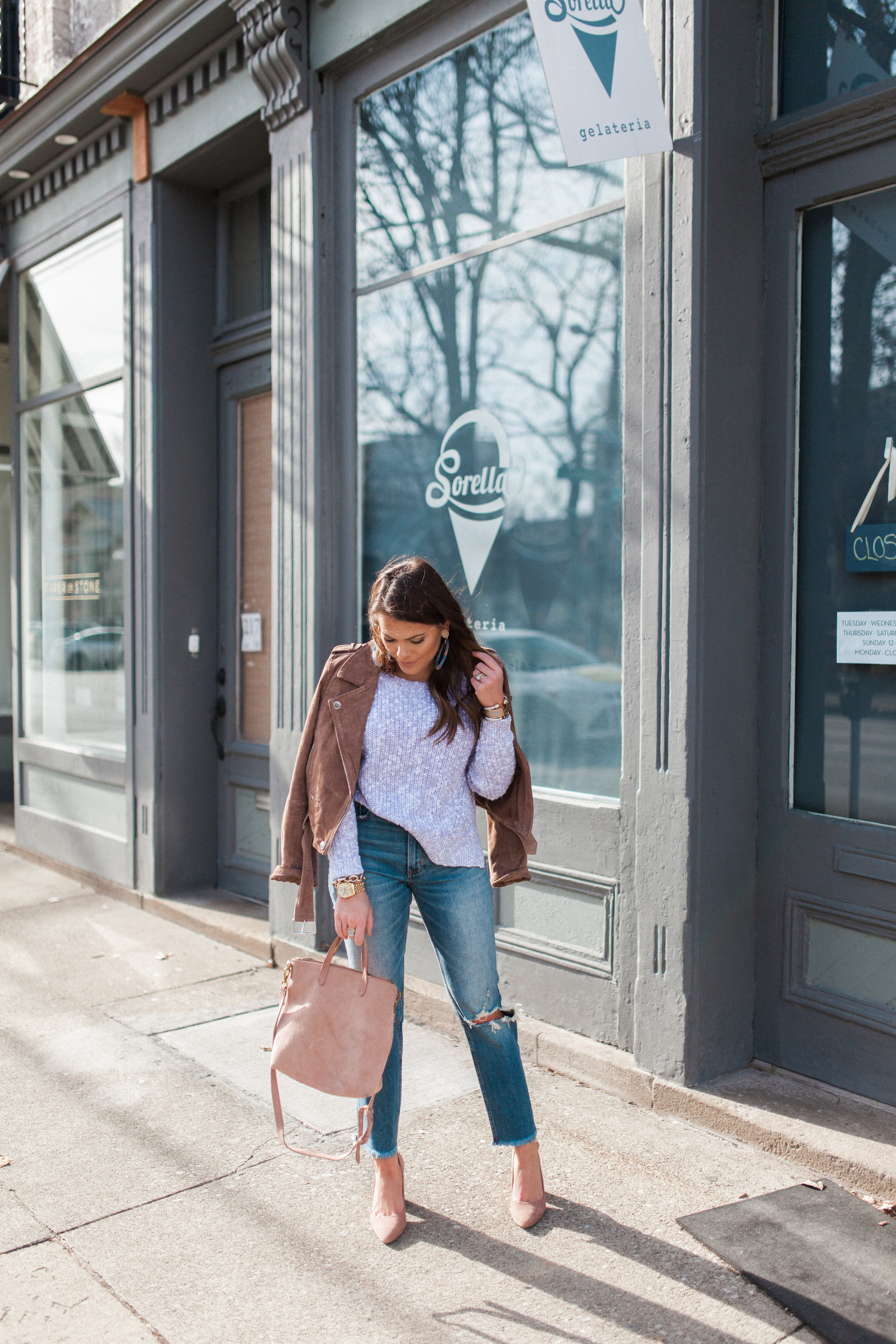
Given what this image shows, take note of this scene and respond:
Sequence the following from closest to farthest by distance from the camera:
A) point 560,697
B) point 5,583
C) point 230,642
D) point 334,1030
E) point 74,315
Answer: point 334,1030 → point 560,697 → point 230,642 → point 74,315 → point 5,583

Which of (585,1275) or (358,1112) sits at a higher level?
(358,1112)

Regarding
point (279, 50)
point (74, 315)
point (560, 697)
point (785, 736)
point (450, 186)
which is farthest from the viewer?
point (74, 315)

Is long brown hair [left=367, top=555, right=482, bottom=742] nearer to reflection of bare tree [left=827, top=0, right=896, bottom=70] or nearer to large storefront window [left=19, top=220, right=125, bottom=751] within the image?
reflection of bare tree [left=827, top=0, right=896, bottom=70]

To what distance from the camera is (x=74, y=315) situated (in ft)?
25.4

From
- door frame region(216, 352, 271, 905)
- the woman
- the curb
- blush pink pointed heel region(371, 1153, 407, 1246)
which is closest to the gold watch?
the woman

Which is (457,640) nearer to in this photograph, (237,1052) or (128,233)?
(237,1052)

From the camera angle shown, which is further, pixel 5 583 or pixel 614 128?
pixel 5 583

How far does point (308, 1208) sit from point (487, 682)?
1.65 metres

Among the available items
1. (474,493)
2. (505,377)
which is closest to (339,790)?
(474,493)

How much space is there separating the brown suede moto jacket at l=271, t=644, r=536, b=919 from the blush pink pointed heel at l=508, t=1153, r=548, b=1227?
877 millimetres

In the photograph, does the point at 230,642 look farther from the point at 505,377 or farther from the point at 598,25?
the point at 598,25

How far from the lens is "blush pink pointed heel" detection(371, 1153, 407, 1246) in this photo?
3.08 meters

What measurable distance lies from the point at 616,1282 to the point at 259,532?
4771mm

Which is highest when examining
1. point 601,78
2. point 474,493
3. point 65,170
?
point 65,170
